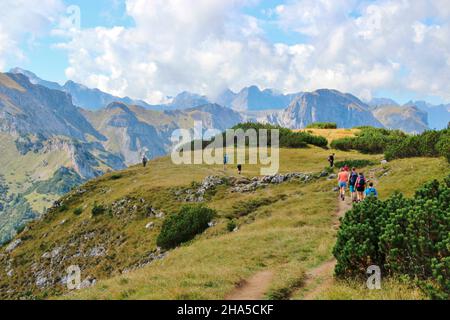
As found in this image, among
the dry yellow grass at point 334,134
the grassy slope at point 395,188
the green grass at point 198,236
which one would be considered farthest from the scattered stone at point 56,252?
the dry yellow grass at point 334,134

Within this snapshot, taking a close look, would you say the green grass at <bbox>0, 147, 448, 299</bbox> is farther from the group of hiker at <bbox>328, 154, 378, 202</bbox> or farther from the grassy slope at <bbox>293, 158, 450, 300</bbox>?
the group of hiker at <bbox>328, 154, 378, 202</bbox>

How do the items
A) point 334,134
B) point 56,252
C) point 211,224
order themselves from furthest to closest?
point 334,134 < point 56,252 < point 211,224

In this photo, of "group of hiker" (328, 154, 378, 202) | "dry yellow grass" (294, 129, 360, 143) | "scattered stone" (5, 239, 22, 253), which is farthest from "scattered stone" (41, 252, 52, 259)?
"dry yellow grass" (294, 129, 360, 143)

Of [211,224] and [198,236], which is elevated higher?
[211,224]

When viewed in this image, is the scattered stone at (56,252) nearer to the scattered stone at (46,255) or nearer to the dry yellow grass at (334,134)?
the scattered stone at (46,255)

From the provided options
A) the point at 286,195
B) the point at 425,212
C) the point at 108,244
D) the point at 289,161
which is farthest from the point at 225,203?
the point at 425,212

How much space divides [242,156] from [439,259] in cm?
6938

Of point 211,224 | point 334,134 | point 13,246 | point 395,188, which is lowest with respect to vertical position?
point 13,246

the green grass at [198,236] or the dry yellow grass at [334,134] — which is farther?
the dry yellow grass at [334,134]

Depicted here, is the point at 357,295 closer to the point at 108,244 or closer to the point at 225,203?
the point at 225,203

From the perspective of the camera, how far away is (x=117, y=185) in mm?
73375

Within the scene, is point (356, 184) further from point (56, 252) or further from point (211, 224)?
point (56, 252)

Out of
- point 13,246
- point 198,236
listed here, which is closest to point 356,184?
point 198,236
